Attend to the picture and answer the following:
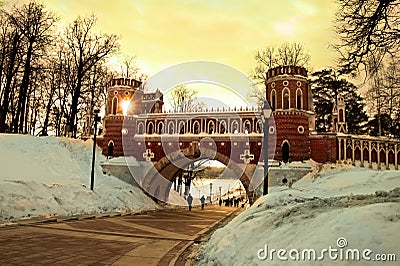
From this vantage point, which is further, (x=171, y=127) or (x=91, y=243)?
(x=171, y=127)

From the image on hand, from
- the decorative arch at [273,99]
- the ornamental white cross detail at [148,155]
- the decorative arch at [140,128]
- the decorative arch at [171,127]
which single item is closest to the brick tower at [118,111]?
the decorative arch at [140,128]

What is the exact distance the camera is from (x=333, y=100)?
35.9 m

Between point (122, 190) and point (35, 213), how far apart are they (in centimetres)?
876

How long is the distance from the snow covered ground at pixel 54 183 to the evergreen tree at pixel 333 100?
20082mm

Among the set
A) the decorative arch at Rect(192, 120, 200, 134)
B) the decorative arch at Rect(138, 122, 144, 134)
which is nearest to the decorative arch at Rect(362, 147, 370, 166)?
the decorative arch at Rect(192, 120, 200, 134)

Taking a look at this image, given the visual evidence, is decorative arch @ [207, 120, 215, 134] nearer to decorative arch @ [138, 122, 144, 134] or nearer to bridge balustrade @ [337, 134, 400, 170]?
decorative arch @ [138, 122, 144, 134]

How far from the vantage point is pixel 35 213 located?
15.3 m

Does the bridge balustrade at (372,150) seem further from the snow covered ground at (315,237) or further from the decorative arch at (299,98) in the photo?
the snow covered ground at (315,237)

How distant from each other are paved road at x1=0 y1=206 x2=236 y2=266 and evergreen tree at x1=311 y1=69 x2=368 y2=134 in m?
25.5

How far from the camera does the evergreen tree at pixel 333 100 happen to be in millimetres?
35844

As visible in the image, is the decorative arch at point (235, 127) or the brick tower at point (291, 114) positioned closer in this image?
the brick tower at point (291, 114)

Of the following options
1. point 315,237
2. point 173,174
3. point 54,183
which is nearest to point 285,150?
point 173,174

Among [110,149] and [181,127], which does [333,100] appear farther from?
[110,149]

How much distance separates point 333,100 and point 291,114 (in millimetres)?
14998
